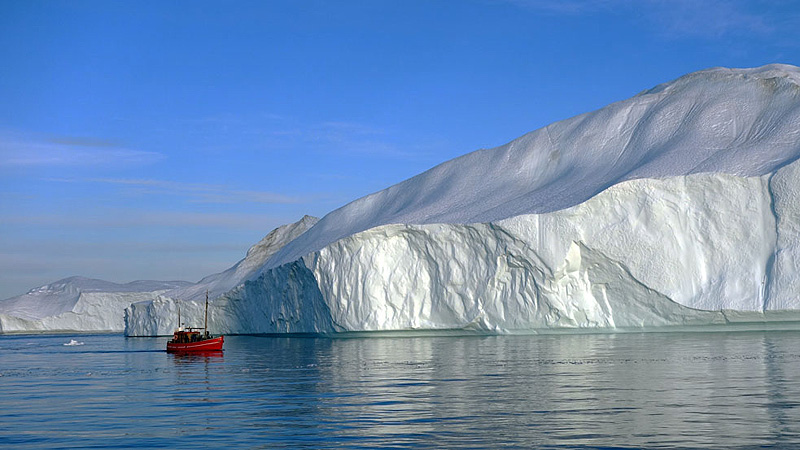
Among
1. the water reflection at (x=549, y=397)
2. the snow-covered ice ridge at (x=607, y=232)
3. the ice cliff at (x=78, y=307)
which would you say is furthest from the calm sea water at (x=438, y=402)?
the ice cliff at (x=78, y=307)

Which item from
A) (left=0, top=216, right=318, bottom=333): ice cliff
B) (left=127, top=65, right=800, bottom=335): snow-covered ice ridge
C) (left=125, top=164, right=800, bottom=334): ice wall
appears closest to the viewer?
(left=125, top=164, right=800, bottom=334): ice wall

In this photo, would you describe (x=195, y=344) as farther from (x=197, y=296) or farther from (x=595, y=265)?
(x=197, y=296)

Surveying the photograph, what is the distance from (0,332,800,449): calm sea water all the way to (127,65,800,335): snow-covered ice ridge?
6.00 m

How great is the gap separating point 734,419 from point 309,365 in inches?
502

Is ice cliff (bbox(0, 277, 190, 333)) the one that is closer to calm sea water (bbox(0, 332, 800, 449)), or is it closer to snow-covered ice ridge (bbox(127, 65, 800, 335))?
snow-covered ice ridge (bbox(127, 65, 800, 335))

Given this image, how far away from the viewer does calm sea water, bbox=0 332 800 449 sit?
873cm

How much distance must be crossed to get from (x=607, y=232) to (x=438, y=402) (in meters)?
17.6

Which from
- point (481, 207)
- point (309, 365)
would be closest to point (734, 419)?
point (309, 365)

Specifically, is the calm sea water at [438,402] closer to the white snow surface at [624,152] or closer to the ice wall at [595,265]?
the ice wall at [595,265]

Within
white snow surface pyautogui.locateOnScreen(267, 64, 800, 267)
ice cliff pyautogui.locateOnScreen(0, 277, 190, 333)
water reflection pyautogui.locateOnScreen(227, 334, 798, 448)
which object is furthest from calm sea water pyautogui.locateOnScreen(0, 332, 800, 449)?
ice cliff pyautogui.locateOnScreen(0, 277, 190, 333)

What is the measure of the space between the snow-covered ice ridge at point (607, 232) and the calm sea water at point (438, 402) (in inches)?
236

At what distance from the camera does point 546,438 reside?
8445mm

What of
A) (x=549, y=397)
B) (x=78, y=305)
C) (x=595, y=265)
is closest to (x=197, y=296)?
(x=78, y=305)

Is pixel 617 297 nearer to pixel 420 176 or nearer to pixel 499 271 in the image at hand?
pixel 499 271
